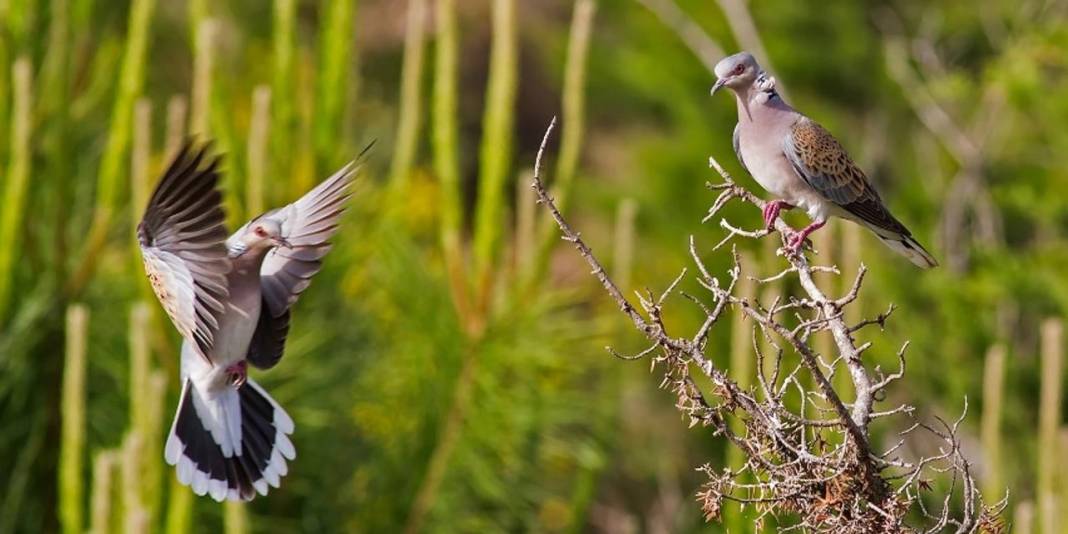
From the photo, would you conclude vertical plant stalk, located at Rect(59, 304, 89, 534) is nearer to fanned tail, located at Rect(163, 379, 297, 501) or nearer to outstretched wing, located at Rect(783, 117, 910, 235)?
fanned tail, located at Rect(163, 379, 297, 501)

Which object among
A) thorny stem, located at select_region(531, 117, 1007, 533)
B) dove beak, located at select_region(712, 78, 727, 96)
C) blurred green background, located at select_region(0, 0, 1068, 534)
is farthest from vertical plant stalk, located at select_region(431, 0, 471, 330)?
thorny stem, located at select_region(531, 117, 1007, 533)

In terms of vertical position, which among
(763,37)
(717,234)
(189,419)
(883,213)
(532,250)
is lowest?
(189,419)

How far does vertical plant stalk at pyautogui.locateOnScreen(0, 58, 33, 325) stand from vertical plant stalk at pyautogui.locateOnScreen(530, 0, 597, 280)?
1707 mm

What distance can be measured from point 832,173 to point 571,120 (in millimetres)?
2591

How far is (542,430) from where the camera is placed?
6625 millimetres

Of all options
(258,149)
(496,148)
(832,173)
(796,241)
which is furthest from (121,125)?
(796,241)

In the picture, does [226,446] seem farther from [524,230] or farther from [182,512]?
[524,230]

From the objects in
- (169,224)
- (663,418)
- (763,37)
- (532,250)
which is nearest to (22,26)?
(532,250)

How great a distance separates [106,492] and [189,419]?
887 mm

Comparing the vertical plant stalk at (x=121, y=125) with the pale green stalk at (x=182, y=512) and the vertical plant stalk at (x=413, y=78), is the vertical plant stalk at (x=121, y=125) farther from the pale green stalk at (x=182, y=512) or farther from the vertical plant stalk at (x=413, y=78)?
the pale green stalk at (x=182, y=512)

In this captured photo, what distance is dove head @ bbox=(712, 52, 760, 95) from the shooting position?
2.91m

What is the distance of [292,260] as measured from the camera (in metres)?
3.37

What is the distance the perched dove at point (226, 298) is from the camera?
2.91 m

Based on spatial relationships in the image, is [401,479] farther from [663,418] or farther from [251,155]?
[663,418]
